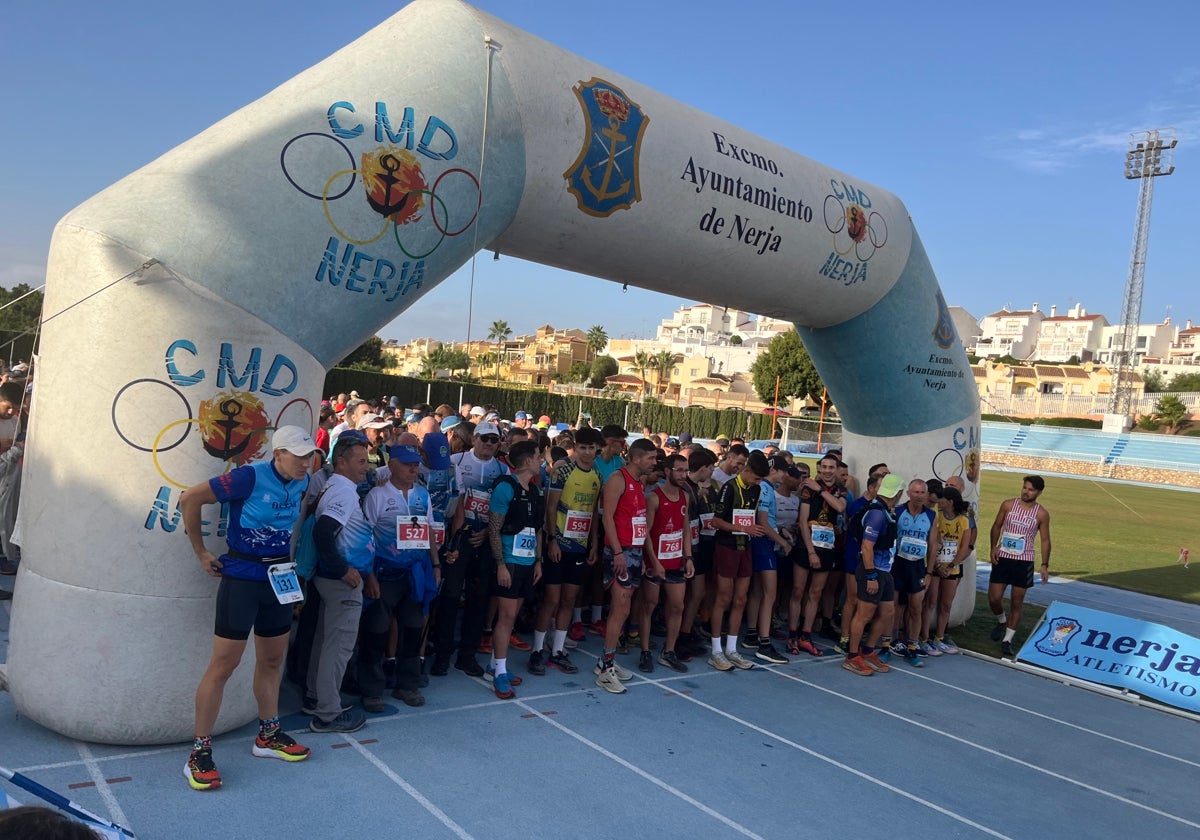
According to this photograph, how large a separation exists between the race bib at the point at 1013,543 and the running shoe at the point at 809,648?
2545 mm

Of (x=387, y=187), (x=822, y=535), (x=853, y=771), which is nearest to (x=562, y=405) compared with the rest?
(x=822, y=535)

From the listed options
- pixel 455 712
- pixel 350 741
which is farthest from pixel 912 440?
pixel 350 741

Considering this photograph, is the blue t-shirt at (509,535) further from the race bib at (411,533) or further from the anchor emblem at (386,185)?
the anchor emblem at (386,185)

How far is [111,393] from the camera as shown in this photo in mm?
4258

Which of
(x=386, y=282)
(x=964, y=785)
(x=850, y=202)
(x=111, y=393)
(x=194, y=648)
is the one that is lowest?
(x=964, y=785)

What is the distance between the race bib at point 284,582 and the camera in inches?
167

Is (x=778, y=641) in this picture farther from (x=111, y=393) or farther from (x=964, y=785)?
(x=111, y=393)

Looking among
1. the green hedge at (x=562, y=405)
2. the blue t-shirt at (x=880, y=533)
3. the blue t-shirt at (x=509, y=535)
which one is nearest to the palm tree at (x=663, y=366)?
the green hedge at (x=562, y=405)

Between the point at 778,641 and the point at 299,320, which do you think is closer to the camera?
the point at 299,320

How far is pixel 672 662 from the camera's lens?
6.89 metres

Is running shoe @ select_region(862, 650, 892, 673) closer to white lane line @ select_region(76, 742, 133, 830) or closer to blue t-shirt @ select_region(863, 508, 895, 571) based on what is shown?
blue t-shirt @ select_region(863, 508, 895, 571)

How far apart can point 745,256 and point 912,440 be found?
333 centimetres

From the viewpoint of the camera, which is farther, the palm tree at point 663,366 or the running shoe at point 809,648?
the palm tree at point 663,366

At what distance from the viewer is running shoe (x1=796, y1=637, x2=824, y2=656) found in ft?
25.9
